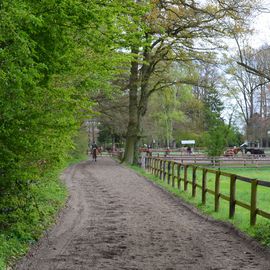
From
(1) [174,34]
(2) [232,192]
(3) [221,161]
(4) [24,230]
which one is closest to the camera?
(4) [24,230]

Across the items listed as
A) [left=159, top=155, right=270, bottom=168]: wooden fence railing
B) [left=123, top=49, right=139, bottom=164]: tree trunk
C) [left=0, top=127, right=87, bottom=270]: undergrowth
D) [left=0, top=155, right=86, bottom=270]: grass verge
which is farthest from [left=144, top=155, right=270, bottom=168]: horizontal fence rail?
[left=0, top=127, right=87, bottom=270]: undergrowth

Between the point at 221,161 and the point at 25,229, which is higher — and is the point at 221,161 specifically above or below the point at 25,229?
above

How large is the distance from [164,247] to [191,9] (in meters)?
20.4

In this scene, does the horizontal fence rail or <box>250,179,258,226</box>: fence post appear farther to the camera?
the horizontal fence rail

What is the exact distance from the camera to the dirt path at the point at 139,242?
23.5 feet

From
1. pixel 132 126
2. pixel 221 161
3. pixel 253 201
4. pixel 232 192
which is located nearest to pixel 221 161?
pixel 221 161

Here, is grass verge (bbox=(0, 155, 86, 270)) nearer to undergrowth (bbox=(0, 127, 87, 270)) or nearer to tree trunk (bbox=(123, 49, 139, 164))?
undergrowth (bbox=(0, 127, 87, 270))

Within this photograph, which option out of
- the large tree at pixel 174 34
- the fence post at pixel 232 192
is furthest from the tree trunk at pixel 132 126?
the fence post at pixel 232 192

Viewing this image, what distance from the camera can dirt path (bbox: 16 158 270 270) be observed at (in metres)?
7.16

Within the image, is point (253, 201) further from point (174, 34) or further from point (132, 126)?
point (132, 126)

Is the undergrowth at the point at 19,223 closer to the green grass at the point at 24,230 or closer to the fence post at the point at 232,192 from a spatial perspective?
the green grass at the point at 24,230

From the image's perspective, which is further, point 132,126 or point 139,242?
point 132,126

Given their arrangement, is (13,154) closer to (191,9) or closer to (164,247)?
(164,247)

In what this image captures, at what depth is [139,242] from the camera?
8.66 meters
